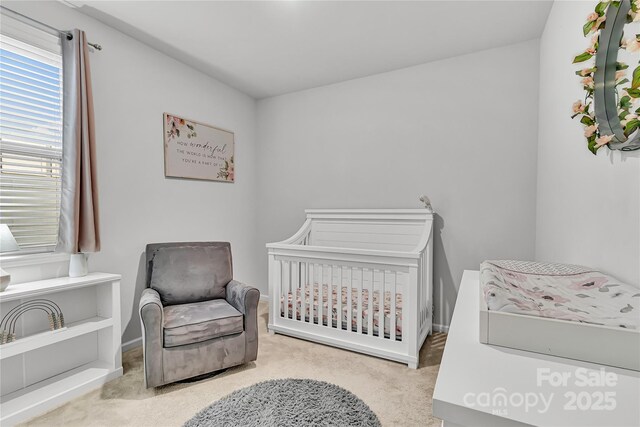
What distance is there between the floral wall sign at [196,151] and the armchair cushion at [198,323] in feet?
4.11

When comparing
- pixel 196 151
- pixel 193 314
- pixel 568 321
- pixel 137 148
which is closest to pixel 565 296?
pixel 568 321

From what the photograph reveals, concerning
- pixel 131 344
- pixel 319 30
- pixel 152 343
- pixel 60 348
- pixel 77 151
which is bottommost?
pixel 131 344

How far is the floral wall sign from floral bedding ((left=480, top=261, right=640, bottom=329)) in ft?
8.54

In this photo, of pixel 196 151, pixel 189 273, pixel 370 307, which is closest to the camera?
pixel 370 307

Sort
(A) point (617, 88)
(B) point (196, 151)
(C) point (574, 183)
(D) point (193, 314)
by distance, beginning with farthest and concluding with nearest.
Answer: (B) point (196, 151), (D) point (193, 314), (C) point (574, 183), (A) point (617, 88)

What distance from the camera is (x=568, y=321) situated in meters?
0.61

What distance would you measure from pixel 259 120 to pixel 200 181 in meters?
1.17

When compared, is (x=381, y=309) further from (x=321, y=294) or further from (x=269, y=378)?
(x=269, y=378)

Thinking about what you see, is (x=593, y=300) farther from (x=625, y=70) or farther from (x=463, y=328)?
(x=625, y=70)

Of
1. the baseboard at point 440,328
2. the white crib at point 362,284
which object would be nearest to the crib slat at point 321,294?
the white crib at point 362,284

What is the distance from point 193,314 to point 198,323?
134 mm

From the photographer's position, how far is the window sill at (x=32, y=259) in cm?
175

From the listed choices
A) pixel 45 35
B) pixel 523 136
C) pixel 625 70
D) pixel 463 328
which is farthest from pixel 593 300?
pixel 45 35

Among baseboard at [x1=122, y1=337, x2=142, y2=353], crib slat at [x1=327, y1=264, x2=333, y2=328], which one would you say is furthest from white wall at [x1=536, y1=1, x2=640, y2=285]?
baseboard at [x1=122, y1=337, x2=142, y2=353]
